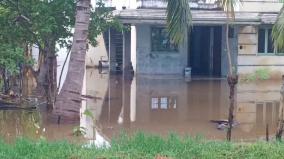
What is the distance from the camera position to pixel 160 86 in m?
22.7

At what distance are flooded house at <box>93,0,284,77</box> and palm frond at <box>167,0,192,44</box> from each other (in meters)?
11.6

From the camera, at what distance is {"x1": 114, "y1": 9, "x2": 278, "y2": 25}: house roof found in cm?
2361

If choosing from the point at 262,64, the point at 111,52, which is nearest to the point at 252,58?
the point at 262,64

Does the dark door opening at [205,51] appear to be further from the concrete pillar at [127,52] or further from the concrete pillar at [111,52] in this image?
the concrete pillar at [111,52]

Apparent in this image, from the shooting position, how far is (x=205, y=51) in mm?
29328

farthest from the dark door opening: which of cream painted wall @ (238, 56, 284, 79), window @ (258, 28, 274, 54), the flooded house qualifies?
window @ (258, 28, 274, 54)

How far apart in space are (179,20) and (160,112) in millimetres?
3875

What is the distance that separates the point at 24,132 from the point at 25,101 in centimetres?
425

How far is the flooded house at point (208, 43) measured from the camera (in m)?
25.2

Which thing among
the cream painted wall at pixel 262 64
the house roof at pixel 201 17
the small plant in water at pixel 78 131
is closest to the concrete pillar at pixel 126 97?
the small plant in water at pixel 78 131

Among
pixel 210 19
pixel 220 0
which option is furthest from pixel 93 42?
pixel 210 19

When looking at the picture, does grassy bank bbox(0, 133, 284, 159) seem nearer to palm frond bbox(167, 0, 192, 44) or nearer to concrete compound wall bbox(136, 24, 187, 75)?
palm frond bbox(167, 0, 192, 44)

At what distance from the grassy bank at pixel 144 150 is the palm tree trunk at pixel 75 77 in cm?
515

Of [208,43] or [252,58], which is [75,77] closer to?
[252,58]
